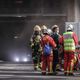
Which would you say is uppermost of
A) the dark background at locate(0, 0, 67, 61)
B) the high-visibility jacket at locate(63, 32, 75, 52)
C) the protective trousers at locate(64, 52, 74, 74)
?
the dark background at locate(0, 0, 67, 61)

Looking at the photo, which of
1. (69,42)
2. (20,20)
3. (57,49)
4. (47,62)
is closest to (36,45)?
(57,49)

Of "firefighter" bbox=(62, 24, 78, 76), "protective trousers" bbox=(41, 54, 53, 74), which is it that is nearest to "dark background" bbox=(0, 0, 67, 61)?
"protective trousers" bbox=(41, 54, 53, 74)

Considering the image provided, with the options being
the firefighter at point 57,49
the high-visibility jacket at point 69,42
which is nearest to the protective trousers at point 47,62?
the firefighter at point 57,49

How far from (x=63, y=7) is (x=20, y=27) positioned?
257cm

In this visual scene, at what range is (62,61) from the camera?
69.5 ft

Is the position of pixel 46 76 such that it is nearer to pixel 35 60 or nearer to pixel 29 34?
pixel 35 60

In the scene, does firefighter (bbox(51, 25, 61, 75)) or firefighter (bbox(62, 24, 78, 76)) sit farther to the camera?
firefighter (bbox(51, 25, 61, 75))

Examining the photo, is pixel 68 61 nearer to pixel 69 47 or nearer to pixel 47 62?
pixel 69 47

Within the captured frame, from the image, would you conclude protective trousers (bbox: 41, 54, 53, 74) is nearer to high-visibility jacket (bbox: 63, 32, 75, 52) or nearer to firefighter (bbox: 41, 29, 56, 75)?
firefighter (bbox: 41, 29, 56, 75)

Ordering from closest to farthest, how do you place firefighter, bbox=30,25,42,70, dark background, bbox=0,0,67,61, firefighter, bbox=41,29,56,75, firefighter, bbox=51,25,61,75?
firefighter, bbox=41,29,56,75 → firefighter, bbox=51,25,61,75 → firefighter, bbox=30,25,42,70 → dark background, bbox=0,0,67,61

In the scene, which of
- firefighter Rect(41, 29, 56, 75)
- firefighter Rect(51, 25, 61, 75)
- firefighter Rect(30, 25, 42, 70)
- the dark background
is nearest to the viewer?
firefighter Rect(41, 29, 56, 75)

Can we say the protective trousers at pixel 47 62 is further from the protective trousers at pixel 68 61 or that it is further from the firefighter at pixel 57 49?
the protective trousers at pixel 68 61

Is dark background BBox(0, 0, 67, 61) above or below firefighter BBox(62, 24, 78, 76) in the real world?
above

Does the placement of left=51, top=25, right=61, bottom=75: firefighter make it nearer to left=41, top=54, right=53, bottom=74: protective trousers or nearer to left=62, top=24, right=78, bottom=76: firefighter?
left=41, top=54, right=53, bottom=74: protective trousers
